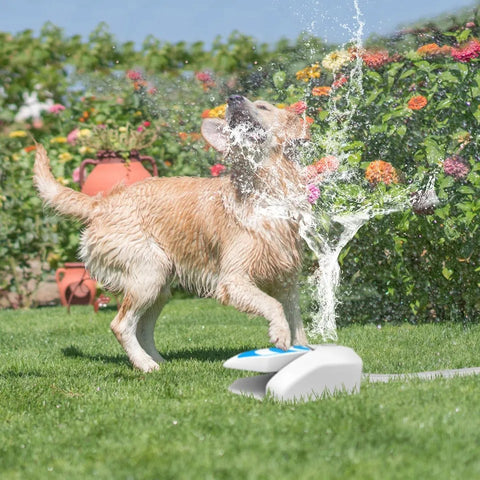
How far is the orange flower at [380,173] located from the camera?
5.87 m

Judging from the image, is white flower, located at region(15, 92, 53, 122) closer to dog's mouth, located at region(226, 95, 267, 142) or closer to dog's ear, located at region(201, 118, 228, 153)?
dog's ear, located at region(201, 118, 228, 153)

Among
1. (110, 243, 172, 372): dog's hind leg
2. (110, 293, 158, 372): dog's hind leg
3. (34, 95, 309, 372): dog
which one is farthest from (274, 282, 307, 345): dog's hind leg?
(110, 293, 158, 372): dog's hind leg

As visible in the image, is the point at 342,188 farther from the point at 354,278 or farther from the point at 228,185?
the point at 228,185

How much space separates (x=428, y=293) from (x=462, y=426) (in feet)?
11.3

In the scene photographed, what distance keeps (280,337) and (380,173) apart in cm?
206

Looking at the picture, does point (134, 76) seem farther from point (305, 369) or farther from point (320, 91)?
point (305, 369)

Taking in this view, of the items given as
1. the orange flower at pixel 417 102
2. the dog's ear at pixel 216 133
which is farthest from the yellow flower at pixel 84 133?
the dog's ear at pixel 216 133

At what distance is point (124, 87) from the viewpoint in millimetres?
10234

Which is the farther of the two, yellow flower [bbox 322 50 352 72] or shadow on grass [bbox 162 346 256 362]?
yellow flower [bbox 322 50 352 72]

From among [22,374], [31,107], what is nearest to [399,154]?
[22,374]

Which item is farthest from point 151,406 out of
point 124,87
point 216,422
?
point 124,87

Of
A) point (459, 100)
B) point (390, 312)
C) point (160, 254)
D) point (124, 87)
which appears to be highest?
point (124, 87)

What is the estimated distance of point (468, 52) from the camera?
5801 mm

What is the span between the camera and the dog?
4566mm
